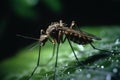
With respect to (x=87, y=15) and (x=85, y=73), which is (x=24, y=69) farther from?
(x=87, y=15)

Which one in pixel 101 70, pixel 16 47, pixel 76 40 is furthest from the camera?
pixel 16 47

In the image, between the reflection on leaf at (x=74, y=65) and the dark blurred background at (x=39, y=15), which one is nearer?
the reflection on leaf at (x=74, y=65)

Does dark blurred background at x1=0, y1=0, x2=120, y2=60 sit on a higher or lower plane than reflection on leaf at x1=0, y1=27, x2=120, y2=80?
higher

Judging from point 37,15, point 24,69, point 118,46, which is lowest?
point 24,69

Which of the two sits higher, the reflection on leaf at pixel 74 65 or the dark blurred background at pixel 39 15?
the dark blurred background at pixel 39 15

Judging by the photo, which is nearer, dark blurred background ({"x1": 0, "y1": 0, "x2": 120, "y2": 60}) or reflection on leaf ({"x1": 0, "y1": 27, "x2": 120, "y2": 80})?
reflection on leaf ({"x1": 0, "y1": 27, "x2": 120, "y2": 80})

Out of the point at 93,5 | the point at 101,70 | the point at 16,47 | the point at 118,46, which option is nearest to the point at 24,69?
the point at 118,46

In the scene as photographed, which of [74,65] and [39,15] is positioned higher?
[39,15]

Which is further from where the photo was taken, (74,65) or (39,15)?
(39,15)
